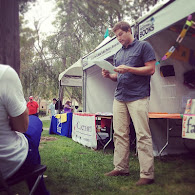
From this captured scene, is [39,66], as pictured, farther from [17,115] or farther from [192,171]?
[17,115]

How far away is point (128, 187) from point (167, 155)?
182 cm

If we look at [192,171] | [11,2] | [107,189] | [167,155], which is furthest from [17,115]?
[167,155]

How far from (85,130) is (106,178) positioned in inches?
100

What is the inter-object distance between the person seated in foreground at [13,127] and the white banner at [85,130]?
11.1 feet

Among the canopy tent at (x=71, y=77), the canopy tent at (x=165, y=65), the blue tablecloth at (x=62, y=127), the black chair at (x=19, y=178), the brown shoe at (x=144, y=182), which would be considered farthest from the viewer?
the canopy tent at (x=71, y=77)

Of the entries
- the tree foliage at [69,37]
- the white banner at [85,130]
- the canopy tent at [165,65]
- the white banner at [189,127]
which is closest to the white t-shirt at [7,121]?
the white banner at [189,127]

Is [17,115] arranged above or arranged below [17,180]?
above

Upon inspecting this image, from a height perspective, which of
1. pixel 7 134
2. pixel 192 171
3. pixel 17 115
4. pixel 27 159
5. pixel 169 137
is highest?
pixel 17 115

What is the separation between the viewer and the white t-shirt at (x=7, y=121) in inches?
47.7

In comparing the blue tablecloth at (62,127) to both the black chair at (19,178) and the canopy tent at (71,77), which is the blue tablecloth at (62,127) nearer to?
the canopy tent at (71,77)

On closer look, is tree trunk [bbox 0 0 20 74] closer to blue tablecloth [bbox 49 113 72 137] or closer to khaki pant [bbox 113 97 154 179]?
khaki pant [bbox 113 97 154 179]

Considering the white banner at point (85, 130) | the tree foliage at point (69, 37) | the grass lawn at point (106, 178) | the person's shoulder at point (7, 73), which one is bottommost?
the grass lawn at point (106, 178)

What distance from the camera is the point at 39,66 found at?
17.4 meters

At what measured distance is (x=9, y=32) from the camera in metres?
1.79
